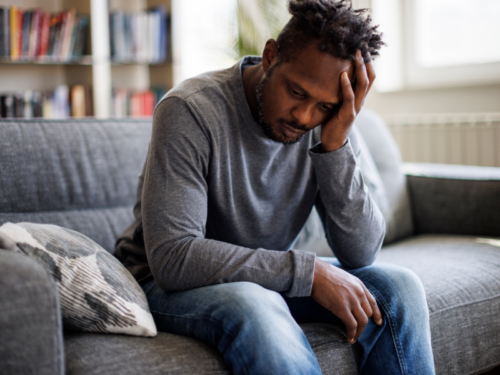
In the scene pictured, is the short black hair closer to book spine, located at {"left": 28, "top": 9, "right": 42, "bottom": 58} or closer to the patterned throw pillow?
the patterned throw pillow

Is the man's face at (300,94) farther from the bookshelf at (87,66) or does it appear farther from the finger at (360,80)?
the bookshelf at (87,66)

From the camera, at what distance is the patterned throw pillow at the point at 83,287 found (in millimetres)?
875

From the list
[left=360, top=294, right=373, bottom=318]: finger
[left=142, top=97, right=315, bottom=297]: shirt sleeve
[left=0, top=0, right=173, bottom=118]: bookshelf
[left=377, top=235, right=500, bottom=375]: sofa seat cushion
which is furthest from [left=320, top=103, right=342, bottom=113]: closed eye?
[left=0, top=0, right=173, bottom=118]: bookshelf

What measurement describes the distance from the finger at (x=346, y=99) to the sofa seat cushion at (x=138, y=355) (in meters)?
0.55

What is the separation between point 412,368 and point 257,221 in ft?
1.42

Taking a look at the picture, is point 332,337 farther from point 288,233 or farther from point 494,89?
point 494,89

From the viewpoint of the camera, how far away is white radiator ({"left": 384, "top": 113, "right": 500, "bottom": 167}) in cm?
252

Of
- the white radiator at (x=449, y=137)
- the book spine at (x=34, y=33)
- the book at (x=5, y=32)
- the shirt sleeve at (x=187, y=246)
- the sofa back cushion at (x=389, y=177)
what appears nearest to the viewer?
the shirt sleeve at (x=187, y=246)

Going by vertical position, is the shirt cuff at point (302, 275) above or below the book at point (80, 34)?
below

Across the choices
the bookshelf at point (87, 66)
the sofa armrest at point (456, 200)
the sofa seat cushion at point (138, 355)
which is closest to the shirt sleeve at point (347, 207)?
the sofa seat cushion at point (138, 355)

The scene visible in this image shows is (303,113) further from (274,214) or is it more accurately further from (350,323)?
(350,323)

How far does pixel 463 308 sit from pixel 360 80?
0.61m

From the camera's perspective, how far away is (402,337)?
38.0 inches

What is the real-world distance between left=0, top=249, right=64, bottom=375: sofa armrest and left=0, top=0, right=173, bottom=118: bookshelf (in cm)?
244
